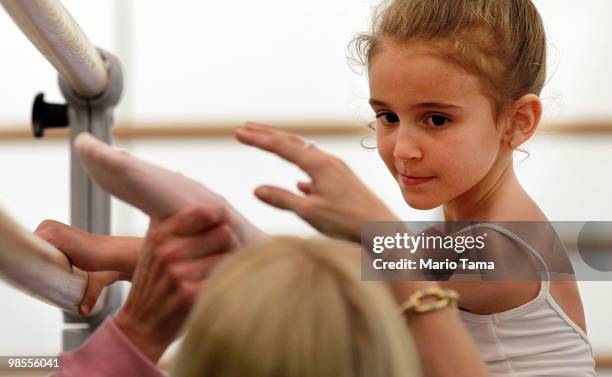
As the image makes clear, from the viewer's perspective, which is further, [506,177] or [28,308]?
[28,308]

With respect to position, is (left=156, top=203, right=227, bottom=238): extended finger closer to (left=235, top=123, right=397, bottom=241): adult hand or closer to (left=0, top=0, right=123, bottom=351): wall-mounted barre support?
(left=235, top=123, right=397, bottom=241): adult hand

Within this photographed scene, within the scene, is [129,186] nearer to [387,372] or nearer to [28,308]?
[387,372]

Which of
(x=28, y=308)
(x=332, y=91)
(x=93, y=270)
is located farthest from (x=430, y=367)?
(x=28, y=308)

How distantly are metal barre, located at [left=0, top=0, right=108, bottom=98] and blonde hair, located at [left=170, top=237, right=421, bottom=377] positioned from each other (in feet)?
0.79

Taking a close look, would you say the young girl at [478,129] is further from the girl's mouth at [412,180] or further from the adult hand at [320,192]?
the adult hand at [320,192]

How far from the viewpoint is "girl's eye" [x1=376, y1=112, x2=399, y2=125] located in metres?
0.54

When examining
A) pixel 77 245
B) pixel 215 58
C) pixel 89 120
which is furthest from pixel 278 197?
pixel 215 58

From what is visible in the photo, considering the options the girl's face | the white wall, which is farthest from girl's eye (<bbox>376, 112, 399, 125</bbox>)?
the white wall

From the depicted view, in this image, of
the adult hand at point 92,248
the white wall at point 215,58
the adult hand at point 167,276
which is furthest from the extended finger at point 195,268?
the white wall at point 215,58

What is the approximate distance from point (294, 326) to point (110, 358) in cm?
9

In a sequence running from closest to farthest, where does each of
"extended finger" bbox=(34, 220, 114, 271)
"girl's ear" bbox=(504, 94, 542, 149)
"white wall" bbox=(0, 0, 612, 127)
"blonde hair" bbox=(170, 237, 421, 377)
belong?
"blonde hair" bbox=(170, 237, 421, 377) → "extended finger" bbox=(34, 220, 114, 271) → "girl's ear" bbox=(504, 94, 542, 149) → "white wall" bbox=(0, 0, 612, 127)

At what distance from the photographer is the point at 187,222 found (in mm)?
344

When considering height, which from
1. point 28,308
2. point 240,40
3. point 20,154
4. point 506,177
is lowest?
point 28,308

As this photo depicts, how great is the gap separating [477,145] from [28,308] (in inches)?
33.0
